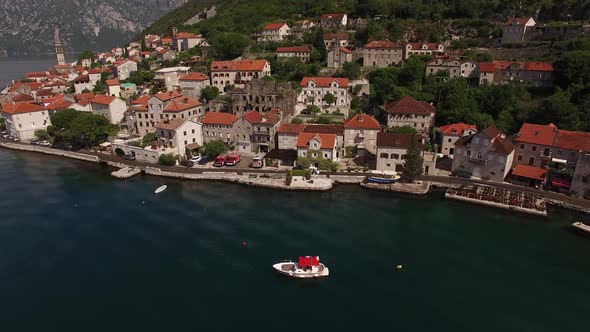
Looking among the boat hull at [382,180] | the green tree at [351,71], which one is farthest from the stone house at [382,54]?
the boat hull at [382,180]

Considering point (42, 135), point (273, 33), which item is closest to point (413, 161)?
point (42, 135)

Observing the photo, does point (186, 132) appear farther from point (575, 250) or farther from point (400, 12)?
point (400, 12)

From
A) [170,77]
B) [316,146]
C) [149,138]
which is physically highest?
[170,77]

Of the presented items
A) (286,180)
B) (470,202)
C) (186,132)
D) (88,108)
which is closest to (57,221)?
(186,132)

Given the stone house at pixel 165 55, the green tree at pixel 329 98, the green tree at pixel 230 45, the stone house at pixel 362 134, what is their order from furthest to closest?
the stone house at pixel 165 55
the green tree at pixel 230 45
the green tree at pixel 329 98
the stone house at pixel 362 134

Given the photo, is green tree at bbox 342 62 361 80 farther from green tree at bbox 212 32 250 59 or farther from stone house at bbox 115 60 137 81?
stone house at bbox 115 60 137 81

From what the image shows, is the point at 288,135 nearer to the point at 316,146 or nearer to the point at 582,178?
the point at 316,146

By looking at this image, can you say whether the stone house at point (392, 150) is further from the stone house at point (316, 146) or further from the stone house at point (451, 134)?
the stone house at point (316, 146)
